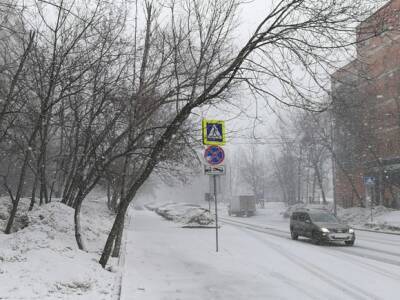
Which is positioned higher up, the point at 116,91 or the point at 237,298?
the point at 116,91

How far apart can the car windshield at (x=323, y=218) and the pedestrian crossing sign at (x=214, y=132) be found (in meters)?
9.65

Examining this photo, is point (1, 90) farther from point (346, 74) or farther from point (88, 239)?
point (346, 74)

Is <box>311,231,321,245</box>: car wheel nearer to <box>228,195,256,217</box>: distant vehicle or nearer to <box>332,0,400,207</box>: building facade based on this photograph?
<box>332,0,400,207</box>: building facade

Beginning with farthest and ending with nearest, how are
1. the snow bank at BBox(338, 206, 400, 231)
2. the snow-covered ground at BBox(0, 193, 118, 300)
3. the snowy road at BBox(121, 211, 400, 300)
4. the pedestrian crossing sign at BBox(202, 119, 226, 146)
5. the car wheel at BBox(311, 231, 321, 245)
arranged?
the snow bank at BBox(338, 206, 400, 231) → the car wheel at BBox(311, 231, 321, 245) → the pedestrian crossing sign at BBox(202, 119, 226, 146) → the snowy road at BBox(121, 211, 400, 300) → the snow-covered ground at BBox(0, 193, 118, 300)

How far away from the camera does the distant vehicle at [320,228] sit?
1764 centimetres

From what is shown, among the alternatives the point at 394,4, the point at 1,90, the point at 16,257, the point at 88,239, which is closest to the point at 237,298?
the point at 16,257

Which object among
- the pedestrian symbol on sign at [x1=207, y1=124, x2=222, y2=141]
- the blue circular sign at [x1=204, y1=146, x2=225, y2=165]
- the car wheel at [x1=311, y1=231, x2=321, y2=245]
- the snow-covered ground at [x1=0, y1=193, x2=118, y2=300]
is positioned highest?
the pedestrian symbol on sign at [x1=207, y1=124, x2=222, y2=141]

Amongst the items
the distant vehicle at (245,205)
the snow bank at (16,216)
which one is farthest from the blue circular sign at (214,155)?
the distant vehicle at (245,205)

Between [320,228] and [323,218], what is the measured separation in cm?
170

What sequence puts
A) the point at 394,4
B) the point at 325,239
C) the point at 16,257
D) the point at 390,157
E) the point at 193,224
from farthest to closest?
the point at 390,157
the point at 193,224
the point at 325,239
the point at 394,4
the point at 16,257

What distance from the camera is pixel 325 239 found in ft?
58.0

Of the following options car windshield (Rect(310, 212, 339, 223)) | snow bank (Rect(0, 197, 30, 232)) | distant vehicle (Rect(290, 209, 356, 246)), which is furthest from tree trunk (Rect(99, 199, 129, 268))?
car windshield (Rect(310, 212, 339, 223))

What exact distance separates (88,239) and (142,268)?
430 cm

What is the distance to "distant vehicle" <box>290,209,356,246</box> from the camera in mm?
17641
